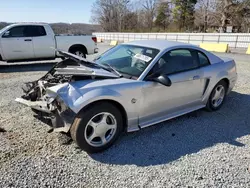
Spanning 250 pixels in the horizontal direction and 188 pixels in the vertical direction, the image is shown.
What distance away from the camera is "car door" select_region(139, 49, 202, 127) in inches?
128

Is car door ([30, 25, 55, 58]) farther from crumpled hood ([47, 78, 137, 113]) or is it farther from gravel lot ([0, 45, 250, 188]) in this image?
crumpled hood ([47, 78, 137, 113])

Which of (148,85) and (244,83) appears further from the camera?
(244,83)

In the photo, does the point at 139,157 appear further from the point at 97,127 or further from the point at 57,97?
the point at 57,97

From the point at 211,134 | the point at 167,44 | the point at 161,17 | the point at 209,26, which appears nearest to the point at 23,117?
the point at 167,44

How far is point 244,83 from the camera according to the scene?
667 centimetres

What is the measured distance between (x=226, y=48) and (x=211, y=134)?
42.2 feet

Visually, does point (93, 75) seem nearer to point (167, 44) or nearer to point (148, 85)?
point (148, 85)

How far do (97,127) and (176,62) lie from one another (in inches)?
70.2

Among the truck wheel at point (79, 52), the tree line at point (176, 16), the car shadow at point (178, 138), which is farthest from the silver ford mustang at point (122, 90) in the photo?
the tree line at point (176, 16)

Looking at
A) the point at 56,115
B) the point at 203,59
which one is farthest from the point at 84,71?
the point at 203,59

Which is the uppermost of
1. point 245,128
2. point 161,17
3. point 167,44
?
point 161,17

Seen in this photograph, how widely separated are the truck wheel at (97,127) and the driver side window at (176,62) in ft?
3.25

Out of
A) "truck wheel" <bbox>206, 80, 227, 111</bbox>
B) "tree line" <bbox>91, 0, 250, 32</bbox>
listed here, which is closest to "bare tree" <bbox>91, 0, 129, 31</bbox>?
"tree line" <bbox>91, 0, 250, 32</bbox>

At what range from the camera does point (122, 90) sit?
2.94m
